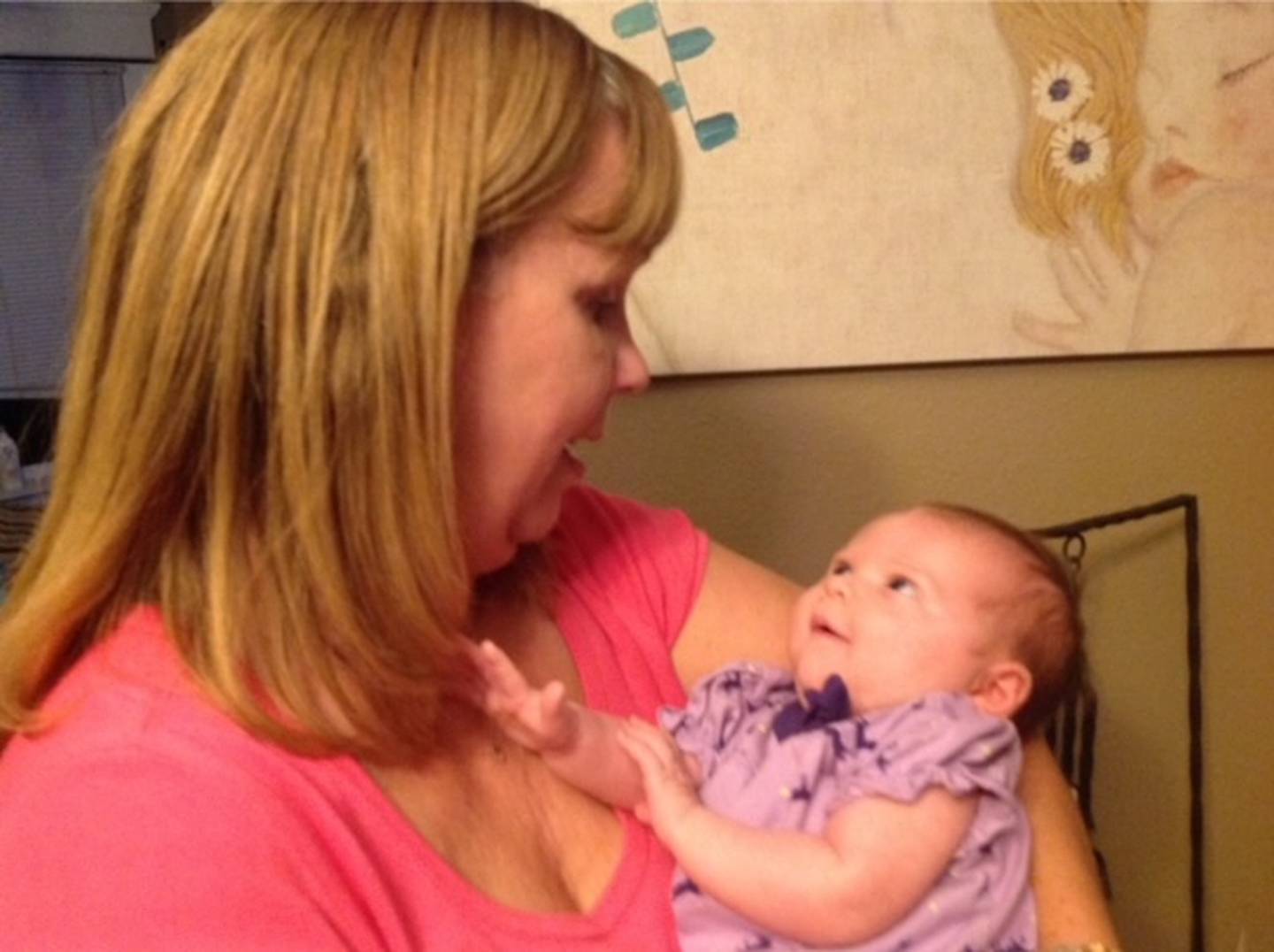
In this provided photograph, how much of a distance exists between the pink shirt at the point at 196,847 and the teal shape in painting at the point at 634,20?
0.98 metres

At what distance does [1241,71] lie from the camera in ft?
5.52

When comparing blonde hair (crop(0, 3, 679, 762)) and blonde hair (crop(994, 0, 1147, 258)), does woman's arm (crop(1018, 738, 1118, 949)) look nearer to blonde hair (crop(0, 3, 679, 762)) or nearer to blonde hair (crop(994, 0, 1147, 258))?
blonde hair (crop(0, 3, 679, 762))

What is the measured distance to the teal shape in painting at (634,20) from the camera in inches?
60.1

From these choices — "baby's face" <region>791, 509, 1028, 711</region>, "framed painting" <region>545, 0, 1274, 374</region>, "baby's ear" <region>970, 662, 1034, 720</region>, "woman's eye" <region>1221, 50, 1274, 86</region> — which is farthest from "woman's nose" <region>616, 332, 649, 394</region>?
"woman's eye" <region>1221, 50, 1274, 86</region>

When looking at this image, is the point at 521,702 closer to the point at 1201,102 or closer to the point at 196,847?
the point at 196,847

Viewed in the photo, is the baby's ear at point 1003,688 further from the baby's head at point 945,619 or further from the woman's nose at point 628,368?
the woman's nose at point 628,368

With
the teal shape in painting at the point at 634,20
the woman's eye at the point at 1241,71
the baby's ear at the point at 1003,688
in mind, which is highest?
the teal shape in painting at the point at 634,20

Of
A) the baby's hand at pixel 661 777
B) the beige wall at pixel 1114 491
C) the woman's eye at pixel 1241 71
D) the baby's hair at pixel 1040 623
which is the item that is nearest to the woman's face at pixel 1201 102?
the woman's eye at pixel 1241 71

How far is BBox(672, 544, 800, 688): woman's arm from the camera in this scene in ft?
3.94

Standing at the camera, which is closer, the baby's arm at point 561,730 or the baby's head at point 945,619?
the baby's arm at point 561,730

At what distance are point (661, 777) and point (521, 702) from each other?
0.14 meters

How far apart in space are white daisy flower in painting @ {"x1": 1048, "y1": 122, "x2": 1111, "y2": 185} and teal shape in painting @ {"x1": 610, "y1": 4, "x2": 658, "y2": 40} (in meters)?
0.53

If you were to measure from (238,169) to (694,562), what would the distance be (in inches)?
23.8

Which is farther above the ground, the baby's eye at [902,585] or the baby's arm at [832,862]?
the baby's eye at [902,585]
